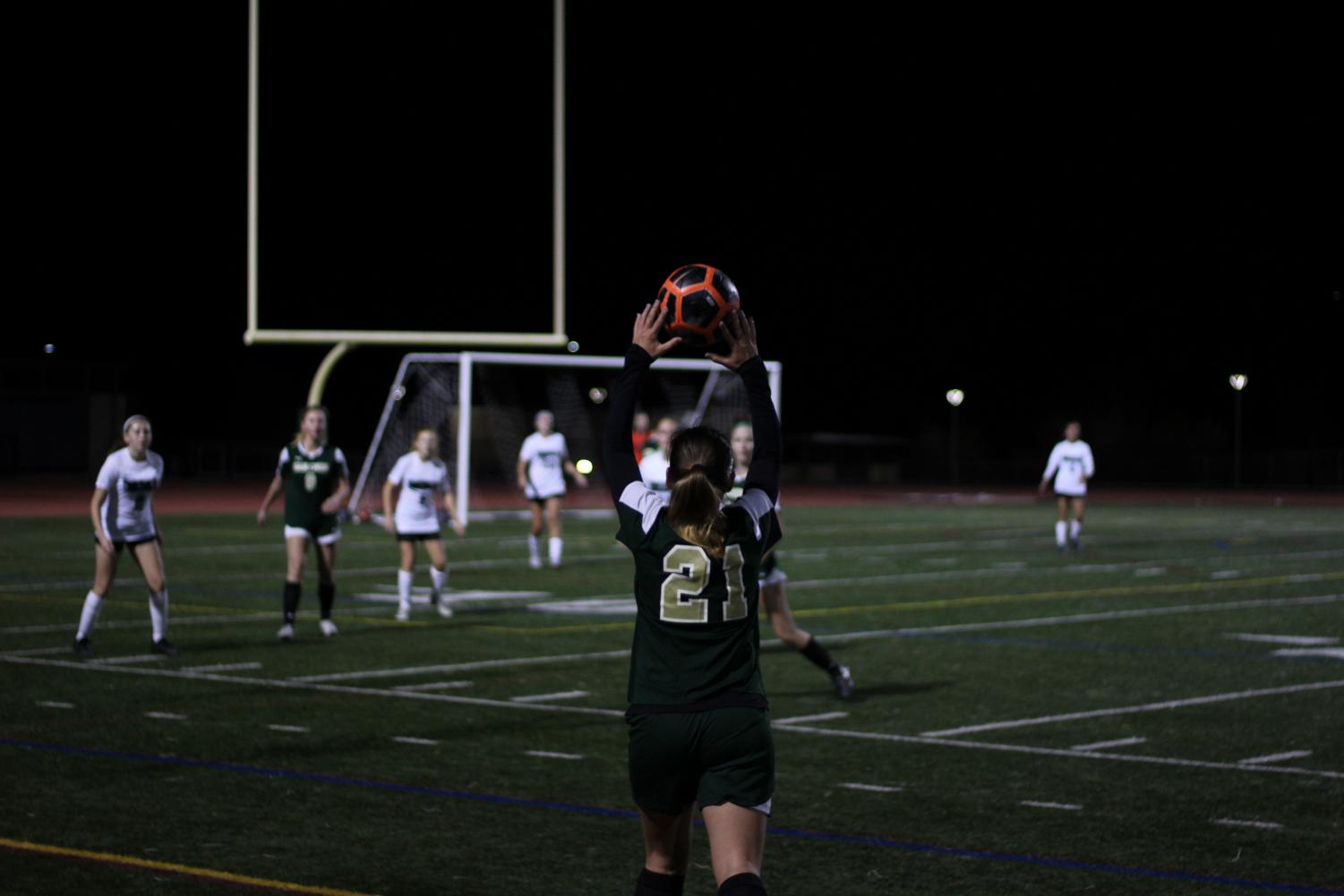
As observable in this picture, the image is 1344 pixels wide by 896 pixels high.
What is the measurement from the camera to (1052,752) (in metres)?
9.58

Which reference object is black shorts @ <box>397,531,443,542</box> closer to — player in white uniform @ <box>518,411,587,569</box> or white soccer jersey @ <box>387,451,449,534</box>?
white soccer jersey @ <box>387,451,449,534</box>

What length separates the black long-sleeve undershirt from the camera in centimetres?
503

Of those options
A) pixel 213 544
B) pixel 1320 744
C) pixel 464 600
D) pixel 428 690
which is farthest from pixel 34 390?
pixel 1320 744

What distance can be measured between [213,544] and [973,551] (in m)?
11.3

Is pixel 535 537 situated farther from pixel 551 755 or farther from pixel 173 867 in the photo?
pixel 173 867

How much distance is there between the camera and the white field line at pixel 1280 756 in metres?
9.30

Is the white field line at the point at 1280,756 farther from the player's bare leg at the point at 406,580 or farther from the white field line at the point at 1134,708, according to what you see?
the player's bare leg at the point at 406,580

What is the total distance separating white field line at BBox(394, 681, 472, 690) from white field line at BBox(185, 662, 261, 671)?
144cm

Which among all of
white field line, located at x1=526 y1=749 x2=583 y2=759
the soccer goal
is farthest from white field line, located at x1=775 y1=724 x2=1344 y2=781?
the soccer goal

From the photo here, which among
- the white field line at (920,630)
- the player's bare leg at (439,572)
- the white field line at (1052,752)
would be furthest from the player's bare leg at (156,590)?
the white field line at (1052,752)

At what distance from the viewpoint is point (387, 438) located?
3547cm

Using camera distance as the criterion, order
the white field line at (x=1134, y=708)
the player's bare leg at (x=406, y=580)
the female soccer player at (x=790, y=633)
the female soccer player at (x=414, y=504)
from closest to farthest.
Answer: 1. the white field line at (x=1134, y=708)
2. the female soccer player at (x=790, y=633)
3. the player's bare leg at (x=406, y=580)
4. the female soccer player at (x=414, y=504)

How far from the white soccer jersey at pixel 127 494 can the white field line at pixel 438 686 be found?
2569 mm

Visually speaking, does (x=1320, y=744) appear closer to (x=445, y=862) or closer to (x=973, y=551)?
(x=445, y=862)
